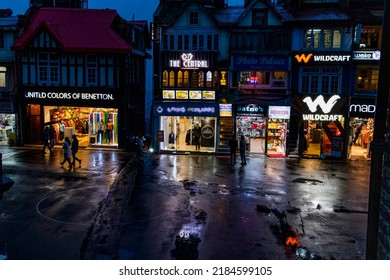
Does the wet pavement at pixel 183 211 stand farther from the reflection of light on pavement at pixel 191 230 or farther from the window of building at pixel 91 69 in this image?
the window of building at pixel 91 69

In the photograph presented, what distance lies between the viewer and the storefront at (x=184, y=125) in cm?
3353

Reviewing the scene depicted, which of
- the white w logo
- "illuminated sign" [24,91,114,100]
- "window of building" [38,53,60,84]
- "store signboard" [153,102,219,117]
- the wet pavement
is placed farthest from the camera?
"window of building" [38,53,60,84]

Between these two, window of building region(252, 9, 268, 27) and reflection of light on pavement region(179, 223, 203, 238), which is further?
window of building region(252, 9, 268, 27)

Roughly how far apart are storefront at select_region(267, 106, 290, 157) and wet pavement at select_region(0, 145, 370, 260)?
15.7 ft

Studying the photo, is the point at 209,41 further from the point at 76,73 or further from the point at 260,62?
the point at 76,73

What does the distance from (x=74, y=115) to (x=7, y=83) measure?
599 centimetres

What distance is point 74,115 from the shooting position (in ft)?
119

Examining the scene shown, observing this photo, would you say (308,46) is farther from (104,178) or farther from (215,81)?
(104,178)

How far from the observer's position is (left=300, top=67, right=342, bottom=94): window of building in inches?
1265

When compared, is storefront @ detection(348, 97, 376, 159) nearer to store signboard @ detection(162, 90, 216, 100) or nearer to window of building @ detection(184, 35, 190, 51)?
store signboard @ detection(162, 90, 216, 100)

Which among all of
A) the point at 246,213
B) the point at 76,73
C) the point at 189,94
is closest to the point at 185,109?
the point at 189,94

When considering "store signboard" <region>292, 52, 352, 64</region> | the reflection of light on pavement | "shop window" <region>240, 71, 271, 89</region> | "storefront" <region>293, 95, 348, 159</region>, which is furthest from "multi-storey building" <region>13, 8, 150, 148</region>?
the reflection of light on pavement

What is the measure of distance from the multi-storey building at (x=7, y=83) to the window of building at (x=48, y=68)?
244 centimetres
